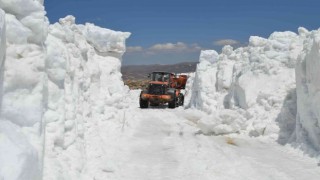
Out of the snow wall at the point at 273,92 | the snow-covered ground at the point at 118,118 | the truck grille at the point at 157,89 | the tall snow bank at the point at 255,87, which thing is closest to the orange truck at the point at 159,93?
the truck grille at the point at 157,89

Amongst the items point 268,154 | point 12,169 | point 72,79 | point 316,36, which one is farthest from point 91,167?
point 316,36

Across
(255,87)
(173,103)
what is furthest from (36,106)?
(173,103)

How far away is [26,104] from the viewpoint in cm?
556

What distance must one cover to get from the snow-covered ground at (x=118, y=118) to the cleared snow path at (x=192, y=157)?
0.09ft

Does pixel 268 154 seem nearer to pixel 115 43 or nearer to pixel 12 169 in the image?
pixel 12 169

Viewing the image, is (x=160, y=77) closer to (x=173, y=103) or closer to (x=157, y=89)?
(x=157, y=89)

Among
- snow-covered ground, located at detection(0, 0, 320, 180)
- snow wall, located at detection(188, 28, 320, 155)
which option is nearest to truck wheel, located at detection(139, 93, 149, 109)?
snow wall, located at detection(188, 28, 320, 155)

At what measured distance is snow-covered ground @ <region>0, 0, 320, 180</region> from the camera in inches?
221

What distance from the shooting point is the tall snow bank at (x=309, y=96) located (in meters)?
11.1

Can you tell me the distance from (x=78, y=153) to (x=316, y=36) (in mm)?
7023

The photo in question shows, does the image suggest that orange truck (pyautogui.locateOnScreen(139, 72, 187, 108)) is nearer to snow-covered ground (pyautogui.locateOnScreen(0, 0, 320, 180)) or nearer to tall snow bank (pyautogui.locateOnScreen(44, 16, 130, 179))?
snow-covered ground (pyautogui.locateOnScreen(0, 0, 320, 180))

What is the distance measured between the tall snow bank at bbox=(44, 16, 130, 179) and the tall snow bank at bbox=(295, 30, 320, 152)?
17.4 feet

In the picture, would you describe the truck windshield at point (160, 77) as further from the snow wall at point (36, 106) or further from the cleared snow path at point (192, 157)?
the snow wall at point (36, 106)

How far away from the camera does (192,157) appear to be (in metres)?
10.2
